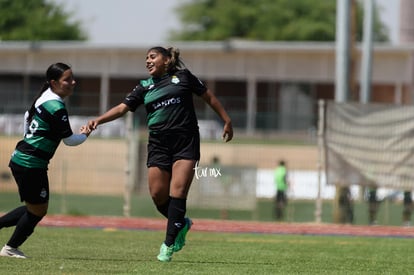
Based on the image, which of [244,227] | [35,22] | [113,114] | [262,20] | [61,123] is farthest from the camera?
[262,20]

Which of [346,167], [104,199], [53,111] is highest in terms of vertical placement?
[53,111]

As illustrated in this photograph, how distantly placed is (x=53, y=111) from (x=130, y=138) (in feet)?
42.6

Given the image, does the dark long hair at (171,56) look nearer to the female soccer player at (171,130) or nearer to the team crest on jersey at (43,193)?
the female soccer player at (171,130)

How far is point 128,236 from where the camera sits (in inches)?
622

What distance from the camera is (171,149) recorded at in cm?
1120

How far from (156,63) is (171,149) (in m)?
0.86

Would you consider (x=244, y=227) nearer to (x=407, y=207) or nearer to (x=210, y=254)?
(x=407, y=207)

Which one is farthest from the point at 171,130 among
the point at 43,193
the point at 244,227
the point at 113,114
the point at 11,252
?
the point at 244,227

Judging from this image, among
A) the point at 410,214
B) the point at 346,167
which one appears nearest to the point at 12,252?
the point at 346,167

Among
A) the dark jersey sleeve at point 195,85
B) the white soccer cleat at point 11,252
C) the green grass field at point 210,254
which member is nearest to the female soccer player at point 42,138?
the white soccer cleat at point 11,252

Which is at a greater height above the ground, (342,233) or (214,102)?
(214,102)

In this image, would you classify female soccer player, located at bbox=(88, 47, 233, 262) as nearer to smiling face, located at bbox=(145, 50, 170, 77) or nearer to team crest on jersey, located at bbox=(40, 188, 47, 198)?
smiling face, located at bbox=(145, 50, 170, 77)

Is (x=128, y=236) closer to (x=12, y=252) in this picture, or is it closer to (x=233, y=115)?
(x=12, y=252)

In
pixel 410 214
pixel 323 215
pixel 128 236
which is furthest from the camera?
pixel 323 215
